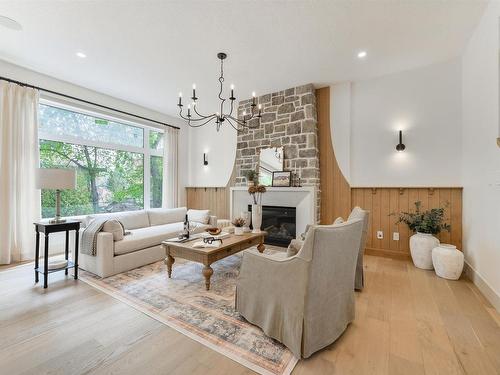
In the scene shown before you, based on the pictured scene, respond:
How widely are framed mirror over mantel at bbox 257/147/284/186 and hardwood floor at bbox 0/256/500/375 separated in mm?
2624

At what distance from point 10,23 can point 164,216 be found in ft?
11.0

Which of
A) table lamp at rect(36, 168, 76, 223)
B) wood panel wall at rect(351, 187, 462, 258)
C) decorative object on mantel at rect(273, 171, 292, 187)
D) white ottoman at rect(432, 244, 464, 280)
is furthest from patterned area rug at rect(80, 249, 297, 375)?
white ottoman at rect(432, 244, 464, 280)

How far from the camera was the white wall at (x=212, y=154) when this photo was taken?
5656 millimetres

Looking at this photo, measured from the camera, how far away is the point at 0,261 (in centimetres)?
335

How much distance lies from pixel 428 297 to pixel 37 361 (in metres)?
3.43

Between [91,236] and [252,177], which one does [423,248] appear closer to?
[252,177]

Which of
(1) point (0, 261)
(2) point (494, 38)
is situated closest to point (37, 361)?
(1) point (0, 261)

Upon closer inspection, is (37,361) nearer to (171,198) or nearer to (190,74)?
(190,74)

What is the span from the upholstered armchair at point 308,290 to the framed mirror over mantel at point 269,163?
281 cm

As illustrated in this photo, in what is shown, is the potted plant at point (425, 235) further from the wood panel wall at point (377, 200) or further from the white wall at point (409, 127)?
the white wall at point (409, 127)

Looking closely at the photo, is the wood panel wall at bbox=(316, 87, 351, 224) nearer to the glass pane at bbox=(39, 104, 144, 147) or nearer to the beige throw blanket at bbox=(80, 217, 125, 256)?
the beige throw blanket at bbox=(80, 217, 125, 256)

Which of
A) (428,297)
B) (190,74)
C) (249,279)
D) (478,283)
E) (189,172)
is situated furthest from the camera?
(189,172)

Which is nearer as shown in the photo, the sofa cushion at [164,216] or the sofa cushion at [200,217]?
the sofa cushion at [164,216]

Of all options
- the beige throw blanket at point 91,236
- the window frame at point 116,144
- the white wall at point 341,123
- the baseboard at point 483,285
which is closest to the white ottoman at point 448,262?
the baseboard at point 483,285
